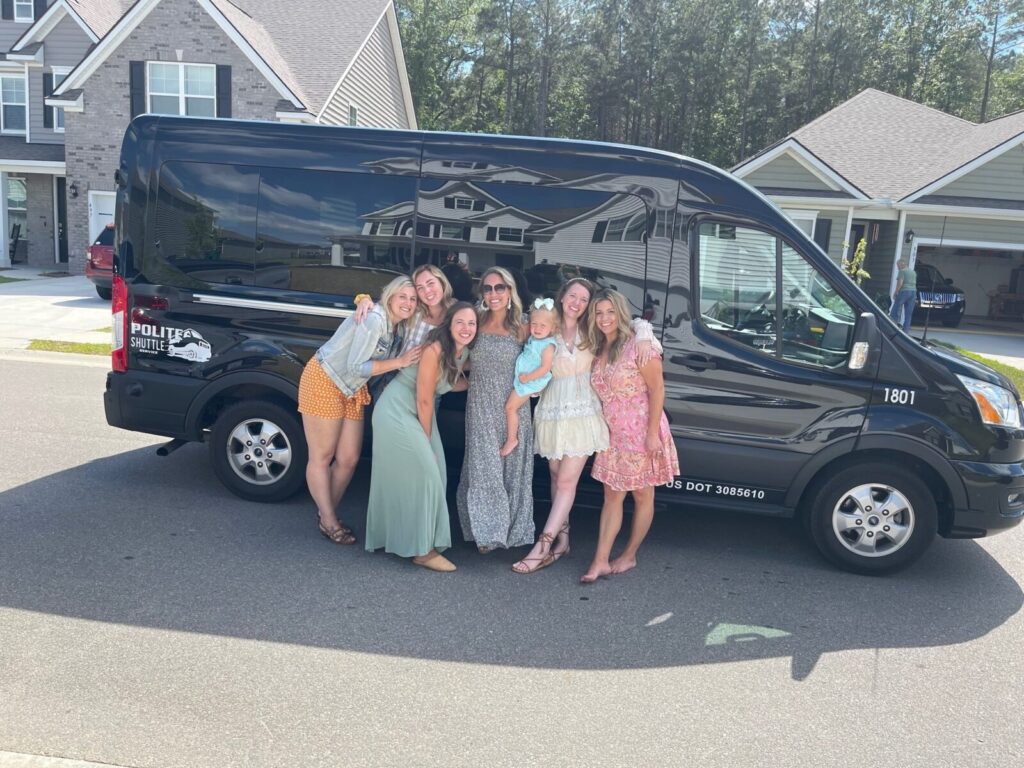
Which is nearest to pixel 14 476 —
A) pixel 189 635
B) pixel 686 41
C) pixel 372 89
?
pixel 189 635

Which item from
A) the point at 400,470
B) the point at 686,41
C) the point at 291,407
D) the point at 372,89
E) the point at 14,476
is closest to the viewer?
the point at 400,470

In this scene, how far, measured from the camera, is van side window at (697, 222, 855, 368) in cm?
505

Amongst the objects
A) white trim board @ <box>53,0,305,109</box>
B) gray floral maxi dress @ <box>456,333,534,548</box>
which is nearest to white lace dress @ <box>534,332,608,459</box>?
gray floral maxi dress @ <box>456,333,534,548</box>

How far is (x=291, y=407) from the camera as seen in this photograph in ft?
18.7

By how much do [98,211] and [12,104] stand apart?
6.08 metres

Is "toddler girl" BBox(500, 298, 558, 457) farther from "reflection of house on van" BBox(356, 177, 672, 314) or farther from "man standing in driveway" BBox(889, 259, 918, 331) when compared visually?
"man standing in driveway" BBox(889, 259, 918, 331)

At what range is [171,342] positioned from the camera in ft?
18.8

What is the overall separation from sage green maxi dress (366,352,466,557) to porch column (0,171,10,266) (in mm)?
23757

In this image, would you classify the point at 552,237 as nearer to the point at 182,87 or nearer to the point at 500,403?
the point at 500,403

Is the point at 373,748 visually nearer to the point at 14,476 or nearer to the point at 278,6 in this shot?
the point at 14,476

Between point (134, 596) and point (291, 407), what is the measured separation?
1692 millimetres

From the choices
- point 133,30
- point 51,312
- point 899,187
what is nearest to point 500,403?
point 51,312

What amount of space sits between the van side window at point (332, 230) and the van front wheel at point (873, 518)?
9.76 feet

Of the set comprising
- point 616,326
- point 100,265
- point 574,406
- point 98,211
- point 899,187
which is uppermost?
point 899,187
